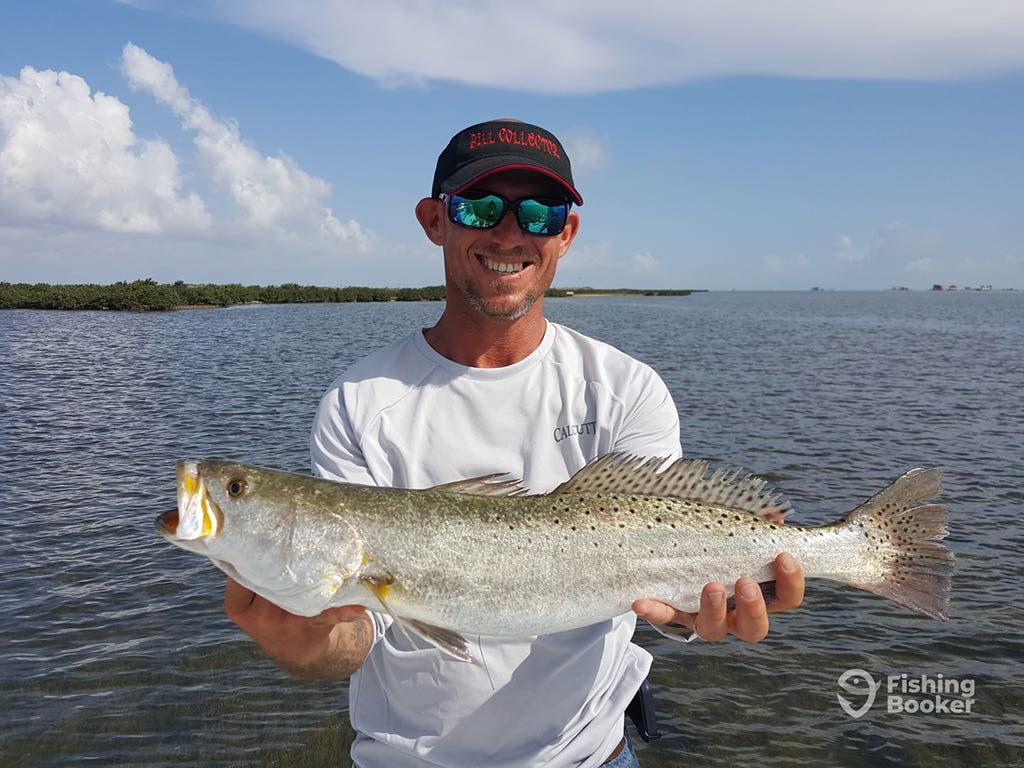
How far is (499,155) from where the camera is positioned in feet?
13.4

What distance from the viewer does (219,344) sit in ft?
162

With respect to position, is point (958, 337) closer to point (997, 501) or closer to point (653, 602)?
point (997, 501)

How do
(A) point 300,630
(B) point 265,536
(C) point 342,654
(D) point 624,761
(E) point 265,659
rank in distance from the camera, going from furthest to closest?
(E) point 265,659
(D) point 624,761
(C) point 342,654
(A) point 300,630
(B) point 265,536

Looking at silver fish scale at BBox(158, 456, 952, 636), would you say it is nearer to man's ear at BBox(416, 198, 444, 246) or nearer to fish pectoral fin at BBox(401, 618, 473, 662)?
fish pectoral fin at BBox(401, 618, 473, 662)

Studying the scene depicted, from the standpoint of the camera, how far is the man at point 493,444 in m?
3.56

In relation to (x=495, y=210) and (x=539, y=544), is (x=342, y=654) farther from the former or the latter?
(x=495, y=210)

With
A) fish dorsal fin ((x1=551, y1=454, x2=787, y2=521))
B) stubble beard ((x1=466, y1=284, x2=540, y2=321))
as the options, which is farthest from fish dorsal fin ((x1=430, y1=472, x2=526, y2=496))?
stubble beard ((x1=466, y1=284, x2=540, y2=321))

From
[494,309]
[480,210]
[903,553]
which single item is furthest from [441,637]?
[903,553]

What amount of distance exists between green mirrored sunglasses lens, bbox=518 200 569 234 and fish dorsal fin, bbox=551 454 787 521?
4.56 ft

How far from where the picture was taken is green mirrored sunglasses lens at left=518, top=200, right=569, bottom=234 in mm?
4148

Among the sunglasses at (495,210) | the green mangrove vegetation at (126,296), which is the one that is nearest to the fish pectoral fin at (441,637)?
the sunglasses at (495,210)

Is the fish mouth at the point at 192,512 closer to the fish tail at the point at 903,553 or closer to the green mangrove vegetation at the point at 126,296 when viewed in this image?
the fish tail at the point at 903,553

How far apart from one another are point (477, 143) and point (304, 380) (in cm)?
2896

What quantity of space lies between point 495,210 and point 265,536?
2.11m
